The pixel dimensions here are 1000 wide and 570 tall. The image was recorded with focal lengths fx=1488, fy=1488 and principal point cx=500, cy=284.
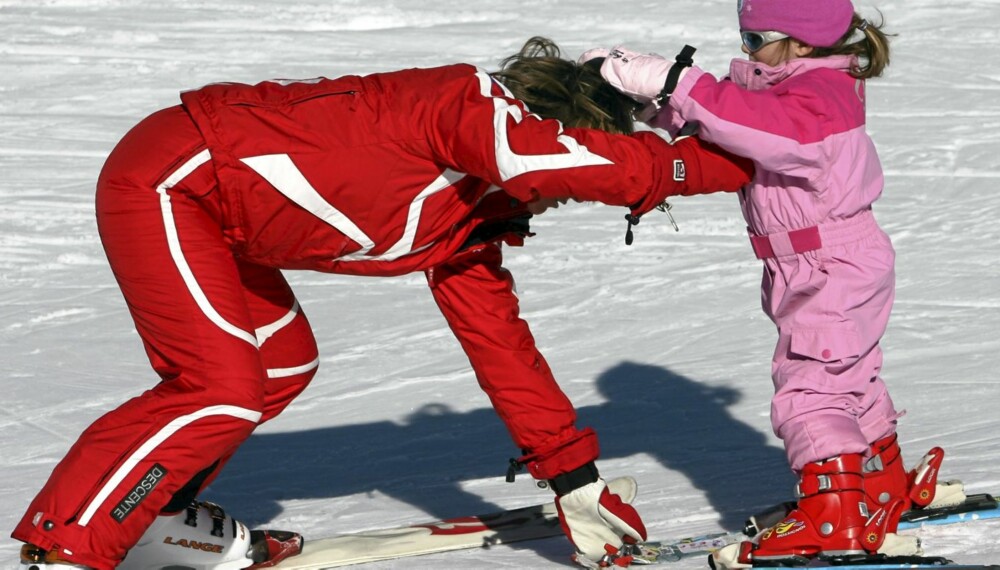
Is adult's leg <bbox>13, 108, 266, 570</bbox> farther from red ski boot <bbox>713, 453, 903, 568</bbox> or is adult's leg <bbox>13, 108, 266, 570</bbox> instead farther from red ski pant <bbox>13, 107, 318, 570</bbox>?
red ski boot <bbox>713, 453, 903, 568</bbox>

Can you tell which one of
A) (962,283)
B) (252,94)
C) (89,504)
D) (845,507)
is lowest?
(962,283)

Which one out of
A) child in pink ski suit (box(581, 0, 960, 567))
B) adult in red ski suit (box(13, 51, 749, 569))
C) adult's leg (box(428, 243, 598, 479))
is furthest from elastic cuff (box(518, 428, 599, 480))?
adult in red ski suit (box(13, 51, 749, 569))

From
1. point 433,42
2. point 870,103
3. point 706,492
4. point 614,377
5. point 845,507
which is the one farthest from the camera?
point 433,42

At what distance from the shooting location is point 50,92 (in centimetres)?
1056

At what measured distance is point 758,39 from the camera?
365 centimetres

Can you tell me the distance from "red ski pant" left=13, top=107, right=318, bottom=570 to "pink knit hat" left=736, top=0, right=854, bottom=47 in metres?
1.40

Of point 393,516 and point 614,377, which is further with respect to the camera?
point 614,377

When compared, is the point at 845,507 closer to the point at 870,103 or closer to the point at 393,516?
the point at 393,516

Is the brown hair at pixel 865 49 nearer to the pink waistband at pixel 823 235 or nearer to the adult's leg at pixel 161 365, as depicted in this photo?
the pink waistband at pixel 823 235

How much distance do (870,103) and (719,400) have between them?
5.12 metres

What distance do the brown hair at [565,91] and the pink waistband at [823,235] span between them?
0.48m

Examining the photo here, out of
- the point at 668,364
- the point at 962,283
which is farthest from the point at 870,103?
the point at 668,364

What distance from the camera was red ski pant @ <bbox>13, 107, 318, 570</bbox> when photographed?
3.18 m

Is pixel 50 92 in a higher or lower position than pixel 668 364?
higher
